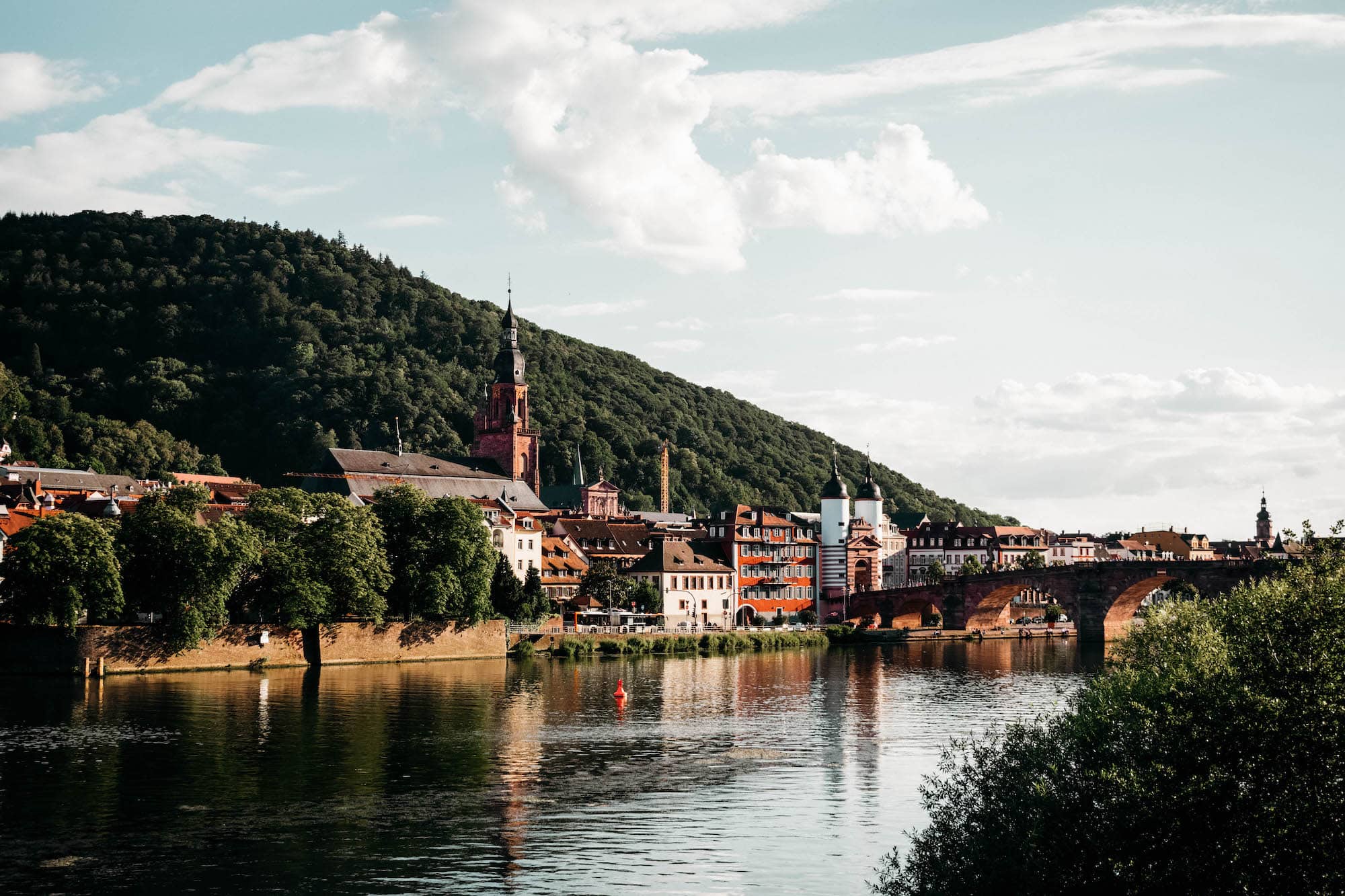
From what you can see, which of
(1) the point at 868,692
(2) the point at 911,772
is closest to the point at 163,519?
(1) the point at 868,692

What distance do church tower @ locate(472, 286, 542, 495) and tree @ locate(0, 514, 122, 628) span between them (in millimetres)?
108300

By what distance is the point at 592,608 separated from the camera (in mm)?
126000

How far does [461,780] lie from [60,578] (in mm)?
38354

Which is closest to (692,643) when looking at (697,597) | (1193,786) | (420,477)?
(697,597)

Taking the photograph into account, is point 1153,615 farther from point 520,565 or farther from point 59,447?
point 59,447

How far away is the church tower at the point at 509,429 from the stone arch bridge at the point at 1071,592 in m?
53.4

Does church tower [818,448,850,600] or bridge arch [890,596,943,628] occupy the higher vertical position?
church tower [818,448,850,600]

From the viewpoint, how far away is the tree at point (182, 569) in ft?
276

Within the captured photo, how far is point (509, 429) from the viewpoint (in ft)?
633

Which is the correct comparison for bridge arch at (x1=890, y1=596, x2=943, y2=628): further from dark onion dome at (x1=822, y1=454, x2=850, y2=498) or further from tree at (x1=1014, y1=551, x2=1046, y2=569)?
tree at (x1=1014, y1=551, x2=1046, y2=569)

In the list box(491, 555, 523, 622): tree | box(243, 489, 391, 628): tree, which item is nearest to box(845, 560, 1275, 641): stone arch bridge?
box(491, 555, 523, 622): tree

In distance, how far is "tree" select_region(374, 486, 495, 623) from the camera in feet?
323

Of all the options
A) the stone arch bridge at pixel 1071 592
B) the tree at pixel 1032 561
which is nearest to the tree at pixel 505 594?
the stone arch bridge at pixel 1071 592

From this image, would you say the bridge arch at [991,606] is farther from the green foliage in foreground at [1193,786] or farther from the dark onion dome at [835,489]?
the green foliage in foreground at [1193,786]
